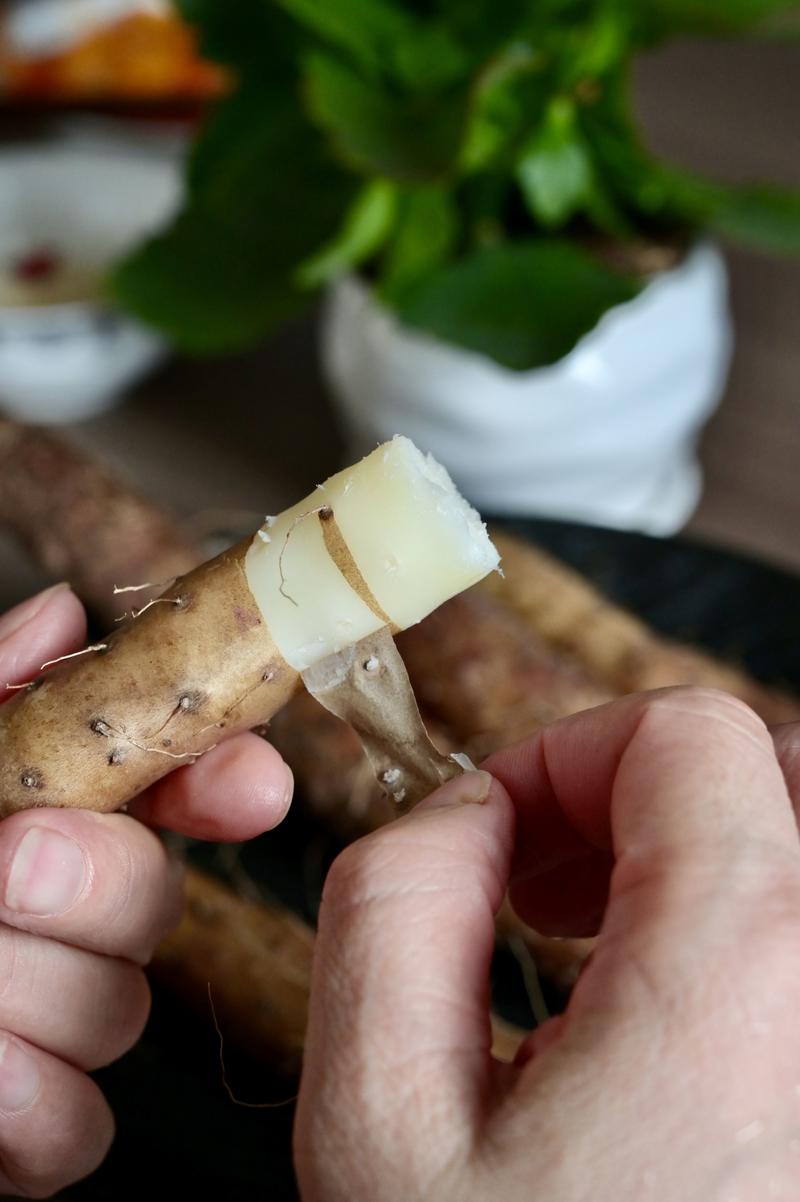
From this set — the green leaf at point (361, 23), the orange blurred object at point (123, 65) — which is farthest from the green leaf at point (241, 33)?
the orange blurred object at point (123, 65)

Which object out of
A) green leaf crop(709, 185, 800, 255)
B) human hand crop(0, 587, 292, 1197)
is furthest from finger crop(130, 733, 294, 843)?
green leaf crop(709, 185, 800, 255)

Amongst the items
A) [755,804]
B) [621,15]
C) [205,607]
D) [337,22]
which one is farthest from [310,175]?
[755,804]

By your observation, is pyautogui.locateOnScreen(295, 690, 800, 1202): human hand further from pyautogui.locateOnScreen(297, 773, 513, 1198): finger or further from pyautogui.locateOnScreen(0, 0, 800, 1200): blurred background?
pyautogui.locateOnScreen(0, 0, 800, 1200): blurred background

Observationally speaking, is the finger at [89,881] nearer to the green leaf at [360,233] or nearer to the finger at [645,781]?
the finger at [645,781]

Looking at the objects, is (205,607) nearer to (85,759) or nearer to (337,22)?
(85,759)

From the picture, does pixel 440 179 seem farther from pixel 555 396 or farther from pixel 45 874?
pixel 45 874

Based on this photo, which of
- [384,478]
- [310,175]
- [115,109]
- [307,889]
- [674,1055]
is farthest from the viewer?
[115,109]

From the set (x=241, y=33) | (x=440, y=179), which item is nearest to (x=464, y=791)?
(x=440, y=179)
